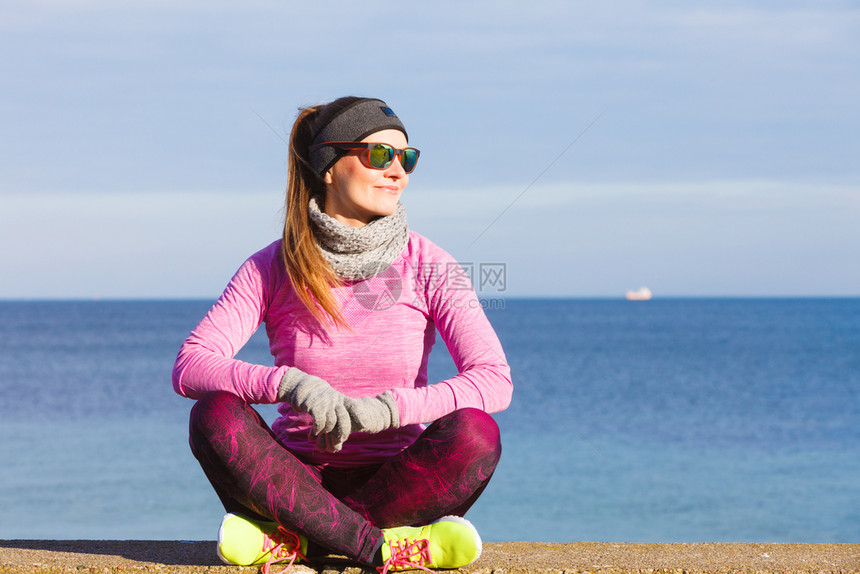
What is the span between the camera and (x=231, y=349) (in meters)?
2.66

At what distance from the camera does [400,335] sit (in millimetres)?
2670

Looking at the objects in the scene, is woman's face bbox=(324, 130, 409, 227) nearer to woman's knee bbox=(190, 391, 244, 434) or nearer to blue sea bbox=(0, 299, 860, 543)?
woman's knee bbox=(190, 391, 244, 434)

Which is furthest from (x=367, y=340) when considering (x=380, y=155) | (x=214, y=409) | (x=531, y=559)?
(x=531, y=559)

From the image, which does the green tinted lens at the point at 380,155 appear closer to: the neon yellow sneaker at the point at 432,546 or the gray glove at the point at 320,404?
the gray glove at the point at 320,404

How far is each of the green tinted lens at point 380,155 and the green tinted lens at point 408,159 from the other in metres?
0.07

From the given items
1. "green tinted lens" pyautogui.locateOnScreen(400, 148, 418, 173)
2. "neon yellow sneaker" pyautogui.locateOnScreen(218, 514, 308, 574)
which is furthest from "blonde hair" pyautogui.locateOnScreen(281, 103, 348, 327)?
"neon yellow sneaker" pyautogui.locateOnScreen(218, 514, 308, 574)

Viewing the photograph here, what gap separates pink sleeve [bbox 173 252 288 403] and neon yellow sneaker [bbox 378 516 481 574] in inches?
23.1

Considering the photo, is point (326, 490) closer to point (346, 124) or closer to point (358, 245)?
point (358, 245)

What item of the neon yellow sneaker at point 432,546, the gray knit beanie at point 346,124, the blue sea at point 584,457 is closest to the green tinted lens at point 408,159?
the gray knit beanie at point 346,124

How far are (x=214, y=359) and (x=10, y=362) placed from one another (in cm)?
4232

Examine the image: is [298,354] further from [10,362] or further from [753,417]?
[10,362]

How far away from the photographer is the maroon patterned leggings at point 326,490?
2.36 m

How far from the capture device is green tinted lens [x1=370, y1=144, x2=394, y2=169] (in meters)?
2.80

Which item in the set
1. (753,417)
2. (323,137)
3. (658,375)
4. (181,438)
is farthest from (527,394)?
(323,137)
